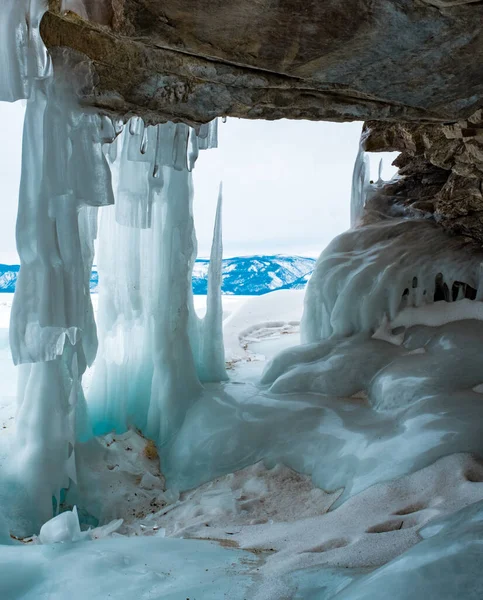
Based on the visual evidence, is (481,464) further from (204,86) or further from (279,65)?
(204,86)

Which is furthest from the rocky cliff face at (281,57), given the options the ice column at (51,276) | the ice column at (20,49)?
the ice column at (51,276)

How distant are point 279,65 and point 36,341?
1.99 meters

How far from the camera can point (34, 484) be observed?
11.1ft

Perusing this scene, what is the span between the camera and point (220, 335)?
5.19 meters

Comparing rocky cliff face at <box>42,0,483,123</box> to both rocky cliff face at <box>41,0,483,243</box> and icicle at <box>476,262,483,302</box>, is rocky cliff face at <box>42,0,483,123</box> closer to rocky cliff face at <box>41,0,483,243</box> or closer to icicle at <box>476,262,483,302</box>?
rocky cliff face at <box>41,0,483,243</box>

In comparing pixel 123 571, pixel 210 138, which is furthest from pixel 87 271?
pixel 123 571

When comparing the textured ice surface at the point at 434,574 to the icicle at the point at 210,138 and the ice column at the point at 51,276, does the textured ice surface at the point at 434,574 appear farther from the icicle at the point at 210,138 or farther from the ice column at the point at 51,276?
the icicle at the point at 210,138

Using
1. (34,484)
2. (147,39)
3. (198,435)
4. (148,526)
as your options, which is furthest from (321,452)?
(147,39)

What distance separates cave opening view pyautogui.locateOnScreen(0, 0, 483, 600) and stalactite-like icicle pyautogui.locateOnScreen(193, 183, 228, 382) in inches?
0.8

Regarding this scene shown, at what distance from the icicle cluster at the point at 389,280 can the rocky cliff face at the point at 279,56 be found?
6.14 ft

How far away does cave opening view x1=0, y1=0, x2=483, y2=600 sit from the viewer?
2066mm

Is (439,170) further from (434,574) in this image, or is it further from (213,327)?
(434,574)

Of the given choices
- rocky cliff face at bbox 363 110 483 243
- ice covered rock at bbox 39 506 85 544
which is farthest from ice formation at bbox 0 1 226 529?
rocky cliff face at bbox 363 110 483 243

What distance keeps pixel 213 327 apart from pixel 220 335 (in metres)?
0.10
